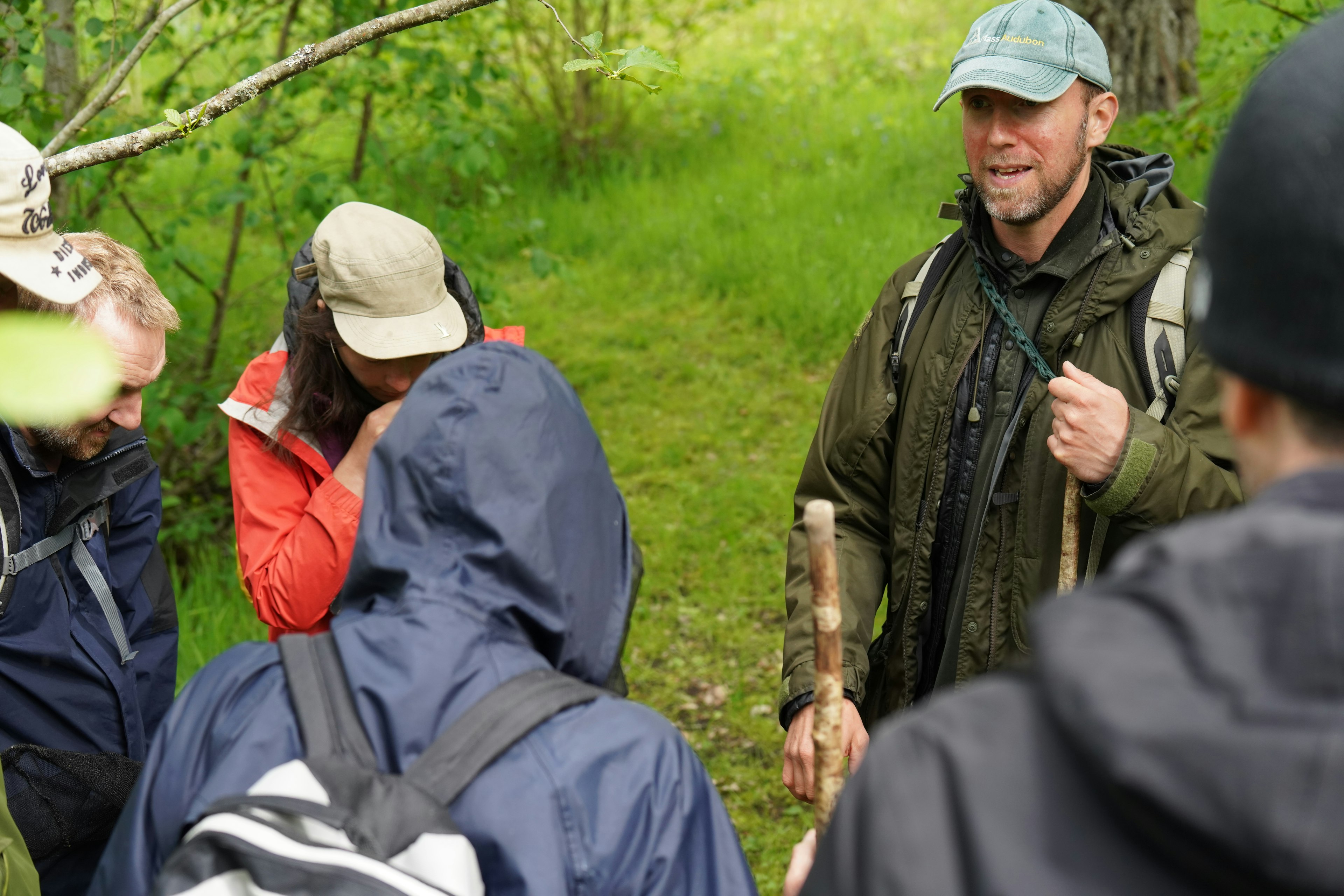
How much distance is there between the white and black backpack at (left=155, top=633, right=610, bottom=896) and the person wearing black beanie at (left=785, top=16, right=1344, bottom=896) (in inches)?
17.2

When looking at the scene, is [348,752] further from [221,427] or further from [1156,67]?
[1156,67]

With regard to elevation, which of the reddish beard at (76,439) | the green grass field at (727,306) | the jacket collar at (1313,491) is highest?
the jacket collar at (1313,491)

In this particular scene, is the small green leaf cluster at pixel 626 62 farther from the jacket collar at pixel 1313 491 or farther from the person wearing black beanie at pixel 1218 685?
the jacket collar at pixel 1313 491

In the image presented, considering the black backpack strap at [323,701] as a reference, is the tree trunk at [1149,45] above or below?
above

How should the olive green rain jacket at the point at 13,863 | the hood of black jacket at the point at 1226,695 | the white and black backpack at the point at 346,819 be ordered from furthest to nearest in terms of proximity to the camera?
the olive green rain jacket at the point at 13,863 → the white and black backpack at the point at 346,819 → the hood of black jacket at the point at 1226,695

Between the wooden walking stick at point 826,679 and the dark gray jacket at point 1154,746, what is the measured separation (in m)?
0.58

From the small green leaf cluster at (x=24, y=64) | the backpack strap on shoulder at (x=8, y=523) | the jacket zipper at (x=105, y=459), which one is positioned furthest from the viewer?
the small green leaf cluster at (x=24, y=64)

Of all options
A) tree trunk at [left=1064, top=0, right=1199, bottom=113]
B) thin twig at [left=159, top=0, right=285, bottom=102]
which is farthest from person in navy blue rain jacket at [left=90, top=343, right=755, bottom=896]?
tree trunk at [left=1064, top=0, right=1199, bottom=113]

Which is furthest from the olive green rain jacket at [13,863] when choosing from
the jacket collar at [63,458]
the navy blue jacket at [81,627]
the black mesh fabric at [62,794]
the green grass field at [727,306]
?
the green grass field at [727,306]

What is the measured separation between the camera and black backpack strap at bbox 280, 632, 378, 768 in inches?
48.1

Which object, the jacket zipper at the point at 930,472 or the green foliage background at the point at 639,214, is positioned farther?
the green foliage background at the point at 639,214

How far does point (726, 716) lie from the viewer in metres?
4.21

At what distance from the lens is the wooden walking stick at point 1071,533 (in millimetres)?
2096

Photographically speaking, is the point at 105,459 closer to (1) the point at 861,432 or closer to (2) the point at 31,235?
(2) the point at 31,235
